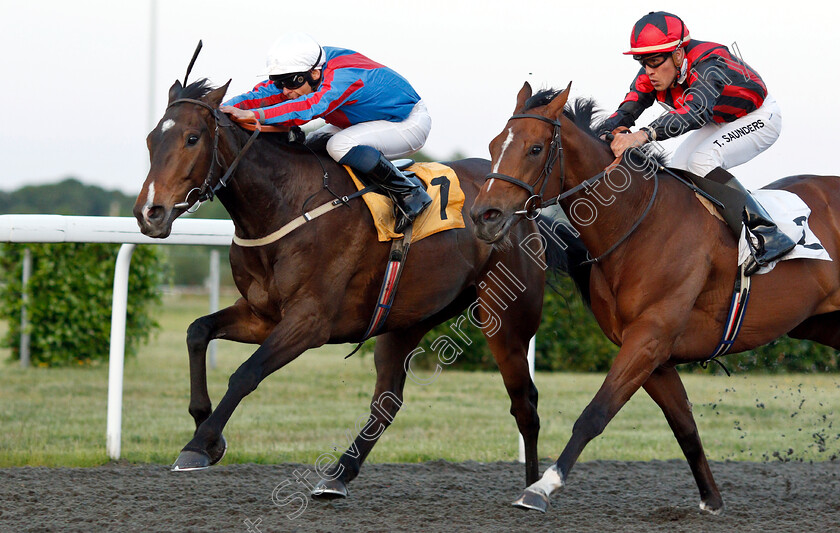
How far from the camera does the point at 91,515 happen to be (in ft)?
12.3

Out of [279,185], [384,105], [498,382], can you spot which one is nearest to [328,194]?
[279,185]

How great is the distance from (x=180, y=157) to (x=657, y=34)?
2096 mm

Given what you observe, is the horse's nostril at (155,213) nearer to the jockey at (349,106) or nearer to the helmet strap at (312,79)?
the jockey at (349,106)

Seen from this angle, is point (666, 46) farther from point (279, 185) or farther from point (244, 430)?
point (244, 430)

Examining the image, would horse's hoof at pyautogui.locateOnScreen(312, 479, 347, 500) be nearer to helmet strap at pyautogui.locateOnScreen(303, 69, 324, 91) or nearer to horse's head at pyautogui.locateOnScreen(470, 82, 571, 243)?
horse's head at pyautogui.locateOnScreen(470, 82, 571, 243)

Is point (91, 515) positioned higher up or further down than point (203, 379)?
further down

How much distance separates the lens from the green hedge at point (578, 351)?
9.35 meters

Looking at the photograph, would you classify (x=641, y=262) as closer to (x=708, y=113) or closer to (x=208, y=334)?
(x=708, y=113)

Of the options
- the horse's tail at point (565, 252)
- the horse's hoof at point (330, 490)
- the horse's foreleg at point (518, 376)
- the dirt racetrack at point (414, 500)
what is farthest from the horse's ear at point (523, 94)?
the horse's hoof at point (330, 490)

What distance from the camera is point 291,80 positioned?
4137 millimetres

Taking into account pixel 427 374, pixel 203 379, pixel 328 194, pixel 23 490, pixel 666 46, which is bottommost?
pixel 427 374

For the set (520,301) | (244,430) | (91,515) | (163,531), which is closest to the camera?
(163,531)

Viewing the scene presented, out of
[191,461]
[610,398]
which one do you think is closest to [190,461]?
[191,461]

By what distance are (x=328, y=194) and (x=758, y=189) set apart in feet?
6.65
